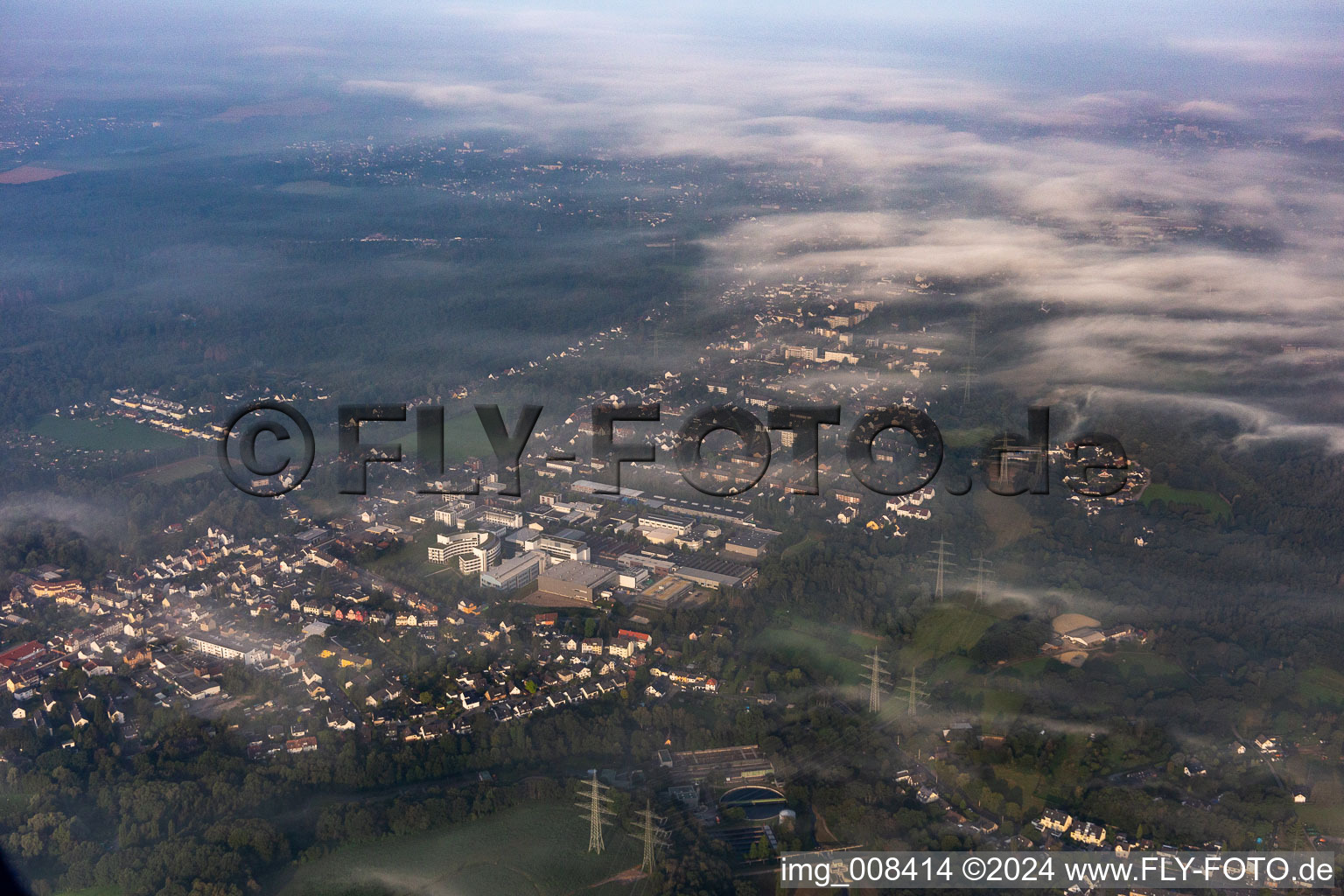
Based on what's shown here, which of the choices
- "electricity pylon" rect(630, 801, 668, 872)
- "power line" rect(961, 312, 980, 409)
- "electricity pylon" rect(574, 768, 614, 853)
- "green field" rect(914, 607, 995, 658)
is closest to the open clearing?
"power line" rect(961, 312, 980, 409)

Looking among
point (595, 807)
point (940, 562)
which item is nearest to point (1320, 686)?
point (940, 562)

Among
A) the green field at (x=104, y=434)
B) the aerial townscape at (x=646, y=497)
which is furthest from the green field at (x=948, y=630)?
the green field at (x=104, y=434)

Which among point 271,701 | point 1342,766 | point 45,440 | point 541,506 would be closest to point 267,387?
point 45,440

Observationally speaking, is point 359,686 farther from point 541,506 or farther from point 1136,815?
point 1136,815

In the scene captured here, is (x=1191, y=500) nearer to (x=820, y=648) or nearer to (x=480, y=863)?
(x=820, y=648)

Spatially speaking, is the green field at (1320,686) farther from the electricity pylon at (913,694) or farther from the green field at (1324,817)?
the electricity pylon at (913,694)

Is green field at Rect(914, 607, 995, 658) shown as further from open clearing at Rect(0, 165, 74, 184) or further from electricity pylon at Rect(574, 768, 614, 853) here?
open clearing at Rect(0, 165, 74, 184)
